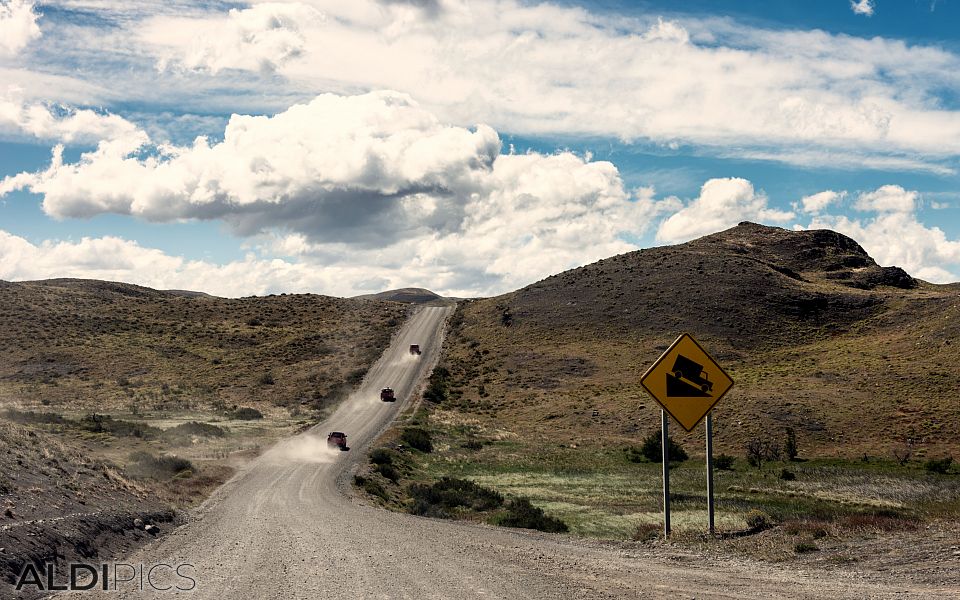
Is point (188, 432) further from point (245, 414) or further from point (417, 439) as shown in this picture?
point (417, 439)

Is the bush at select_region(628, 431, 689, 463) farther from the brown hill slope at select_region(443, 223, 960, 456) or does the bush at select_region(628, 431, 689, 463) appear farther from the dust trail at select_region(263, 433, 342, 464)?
the dust trail at select_region(263, 433, 342, 464)

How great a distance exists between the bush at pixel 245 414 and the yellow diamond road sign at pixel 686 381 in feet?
163

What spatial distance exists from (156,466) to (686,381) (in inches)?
986

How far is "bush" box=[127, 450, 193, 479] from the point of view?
2762 centimetres

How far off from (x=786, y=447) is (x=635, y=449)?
968 cm

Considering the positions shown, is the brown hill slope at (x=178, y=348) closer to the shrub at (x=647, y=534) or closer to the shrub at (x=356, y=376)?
the shrub at (x=356, y=376)

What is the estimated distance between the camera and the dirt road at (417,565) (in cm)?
964

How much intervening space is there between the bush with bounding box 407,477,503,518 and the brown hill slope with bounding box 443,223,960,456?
21374 mm

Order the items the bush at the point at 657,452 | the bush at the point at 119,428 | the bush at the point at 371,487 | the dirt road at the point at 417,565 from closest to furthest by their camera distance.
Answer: the dirt road at the point at 417,565 < the bush at the point at 371,487 < the bush at the point at 119,428 < the bush at the point at 657,452

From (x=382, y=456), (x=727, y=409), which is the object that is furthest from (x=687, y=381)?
(x=727, y=409)

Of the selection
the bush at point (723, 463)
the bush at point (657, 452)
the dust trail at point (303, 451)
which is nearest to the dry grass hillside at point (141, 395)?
the dust trail at point (303, 451)

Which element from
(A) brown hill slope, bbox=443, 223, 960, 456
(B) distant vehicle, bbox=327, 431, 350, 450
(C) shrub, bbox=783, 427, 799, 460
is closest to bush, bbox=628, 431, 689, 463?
(A) brown hill slope, bbox=443, 223, 960, 456

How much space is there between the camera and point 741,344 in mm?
78188

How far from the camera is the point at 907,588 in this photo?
29.5ft
